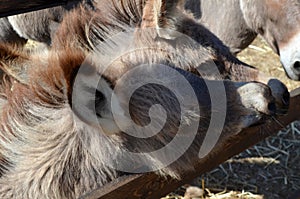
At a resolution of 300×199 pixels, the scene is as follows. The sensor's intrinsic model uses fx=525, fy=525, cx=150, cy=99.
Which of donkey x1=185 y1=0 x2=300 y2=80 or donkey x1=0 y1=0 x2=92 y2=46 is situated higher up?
donkey x1=0 y1=0 x2=92 y2=46

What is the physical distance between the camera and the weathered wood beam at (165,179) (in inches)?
68.4

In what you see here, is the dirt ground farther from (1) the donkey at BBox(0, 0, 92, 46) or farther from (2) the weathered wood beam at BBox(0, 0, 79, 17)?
(2) the weathered wood beam at BBox(0, 0, 79, 17)

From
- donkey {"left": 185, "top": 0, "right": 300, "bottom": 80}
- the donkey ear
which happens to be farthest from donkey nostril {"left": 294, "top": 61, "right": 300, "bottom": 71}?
the donkey ear

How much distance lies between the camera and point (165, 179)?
6.61 ft

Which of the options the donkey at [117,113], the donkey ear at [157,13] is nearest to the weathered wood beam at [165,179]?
the donkey at [117,113]

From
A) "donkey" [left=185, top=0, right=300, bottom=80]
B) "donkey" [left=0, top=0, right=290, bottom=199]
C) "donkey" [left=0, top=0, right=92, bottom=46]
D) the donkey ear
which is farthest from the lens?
"donkey" [left=0, top=0, right=92, bottom=46]

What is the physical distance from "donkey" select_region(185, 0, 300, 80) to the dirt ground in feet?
2.66

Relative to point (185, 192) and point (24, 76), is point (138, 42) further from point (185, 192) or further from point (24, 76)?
point (185, 192)

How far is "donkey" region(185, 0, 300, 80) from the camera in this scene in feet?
11.2

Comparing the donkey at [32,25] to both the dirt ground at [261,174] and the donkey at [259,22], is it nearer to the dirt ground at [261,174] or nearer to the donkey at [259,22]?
the donkey at [259,22]

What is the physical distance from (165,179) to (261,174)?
84.2 inches

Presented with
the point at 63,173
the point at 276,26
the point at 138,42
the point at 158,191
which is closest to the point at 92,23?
the point at 138,42

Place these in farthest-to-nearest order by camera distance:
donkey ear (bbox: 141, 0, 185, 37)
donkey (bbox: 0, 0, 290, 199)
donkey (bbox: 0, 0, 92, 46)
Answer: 1. donkey (bbox: 0, 0, 92, 46)
2. donkey ear (bbox: 141, 0, 185, 37)
3. donkey (bbox: 0, 0, 290, 199)

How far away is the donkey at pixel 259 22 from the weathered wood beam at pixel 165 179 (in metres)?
0.63
